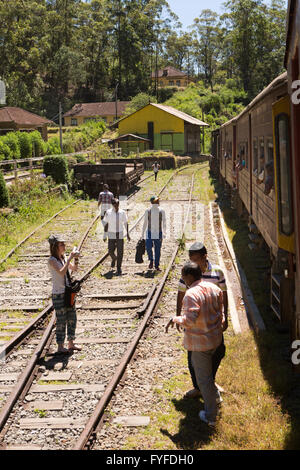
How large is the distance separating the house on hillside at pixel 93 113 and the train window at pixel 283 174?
74688 mm

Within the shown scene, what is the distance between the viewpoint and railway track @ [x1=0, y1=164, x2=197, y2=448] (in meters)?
5.73

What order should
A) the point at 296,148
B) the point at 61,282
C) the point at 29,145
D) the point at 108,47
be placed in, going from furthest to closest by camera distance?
the point at 108,47 < the point at 29,145 < the point at 61,282 < the point at 296,148

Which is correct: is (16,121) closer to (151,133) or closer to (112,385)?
(151,133)

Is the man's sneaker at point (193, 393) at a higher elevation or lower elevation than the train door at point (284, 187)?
lower

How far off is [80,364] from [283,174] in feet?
Result: 11.9

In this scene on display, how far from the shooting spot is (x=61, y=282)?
728 centimetres

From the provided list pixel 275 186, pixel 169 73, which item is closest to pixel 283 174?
pixel 275 186

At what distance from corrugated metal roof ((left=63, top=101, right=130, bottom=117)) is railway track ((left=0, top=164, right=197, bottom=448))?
2801 inches

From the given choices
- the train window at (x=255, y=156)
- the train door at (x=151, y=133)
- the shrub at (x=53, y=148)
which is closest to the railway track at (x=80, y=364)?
the train window at (x=255, y=156)

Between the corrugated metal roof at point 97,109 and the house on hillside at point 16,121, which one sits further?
the corrugated metal roof at point 97,109

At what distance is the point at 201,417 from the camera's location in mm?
5648

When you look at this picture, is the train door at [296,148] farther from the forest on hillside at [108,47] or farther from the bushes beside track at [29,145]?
the forest on hillside at [108,47]

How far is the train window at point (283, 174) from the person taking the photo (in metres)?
5.86
